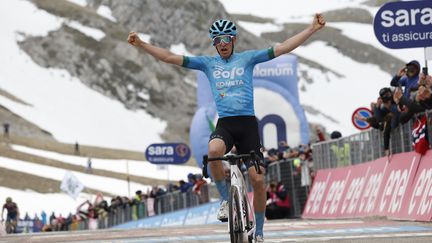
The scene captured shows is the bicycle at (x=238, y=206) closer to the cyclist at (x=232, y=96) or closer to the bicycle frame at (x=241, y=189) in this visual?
the bicycle frame at (x=241, y=189)

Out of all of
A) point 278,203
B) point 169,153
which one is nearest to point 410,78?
point 278,203

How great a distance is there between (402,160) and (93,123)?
135211 mm

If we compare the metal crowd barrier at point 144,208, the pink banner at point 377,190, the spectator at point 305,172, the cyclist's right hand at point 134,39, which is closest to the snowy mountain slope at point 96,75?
the metal crowd barrier at point 144,208

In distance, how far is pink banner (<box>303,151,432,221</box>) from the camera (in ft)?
60.2

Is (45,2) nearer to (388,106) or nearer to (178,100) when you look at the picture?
(178,100)

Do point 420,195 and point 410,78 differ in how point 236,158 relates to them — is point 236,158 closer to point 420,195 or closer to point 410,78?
point 420,195

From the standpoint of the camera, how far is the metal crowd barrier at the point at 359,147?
66.2ft

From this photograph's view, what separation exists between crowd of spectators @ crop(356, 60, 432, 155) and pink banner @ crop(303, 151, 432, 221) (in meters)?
0.55

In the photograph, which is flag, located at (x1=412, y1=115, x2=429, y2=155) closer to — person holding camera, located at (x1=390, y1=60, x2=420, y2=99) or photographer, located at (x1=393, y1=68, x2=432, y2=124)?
photographer, located at (x1=393, y1=68, x2=432, y2=124)

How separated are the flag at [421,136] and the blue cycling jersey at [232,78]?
7103mm

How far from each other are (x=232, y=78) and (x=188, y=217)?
25.2 metres

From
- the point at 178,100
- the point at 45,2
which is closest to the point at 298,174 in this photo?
the point at 178,100

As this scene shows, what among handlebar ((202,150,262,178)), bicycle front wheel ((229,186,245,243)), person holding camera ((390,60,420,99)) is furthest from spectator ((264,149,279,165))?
bicycle front wheel ((229,186,245,243))

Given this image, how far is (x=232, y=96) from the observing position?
39.0 ft
